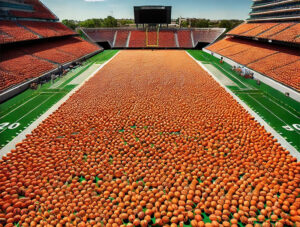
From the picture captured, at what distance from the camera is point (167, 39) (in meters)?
57.6

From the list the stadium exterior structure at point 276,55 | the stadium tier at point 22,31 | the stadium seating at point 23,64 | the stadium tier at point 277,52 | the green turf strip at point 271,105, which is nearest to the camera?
the green turf strip at point 271,105

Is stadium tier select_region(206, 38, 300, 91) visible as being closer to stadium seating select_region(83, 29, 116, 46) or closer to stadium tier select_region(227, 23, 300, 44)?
stadium tier select_region(227, 23, 300, 44)

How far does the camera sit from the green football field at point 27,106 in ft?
42.2

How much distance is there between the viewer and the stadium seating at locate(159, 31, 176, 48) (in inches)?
2185

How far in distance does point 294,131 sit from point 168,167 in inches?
391

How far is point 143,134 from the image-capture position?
11.8 m

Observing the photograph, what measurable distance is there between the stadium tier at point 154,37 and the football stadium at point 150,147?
33.2 metres

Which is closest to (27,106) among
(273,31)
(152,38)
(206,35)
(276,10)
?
(273,31)

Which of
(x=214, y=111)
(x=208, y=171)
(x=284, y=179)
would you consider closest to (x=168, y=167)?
(x=208, y=171)

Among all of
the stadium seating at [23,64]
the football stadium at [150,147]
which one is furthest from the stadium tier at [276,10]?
the stadium seating at [23,64]

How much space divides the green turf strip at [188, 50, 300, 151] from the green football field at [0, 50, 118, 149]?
18.8m

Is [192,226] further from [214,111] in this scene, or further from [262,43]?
[262,43]

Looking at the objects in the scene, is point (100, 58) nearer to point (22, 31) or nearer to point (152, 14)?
point (22, 31)

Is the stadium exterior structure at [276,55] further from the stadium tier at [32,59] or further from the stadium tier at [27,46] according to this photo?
the stadium tier at [32,59]
